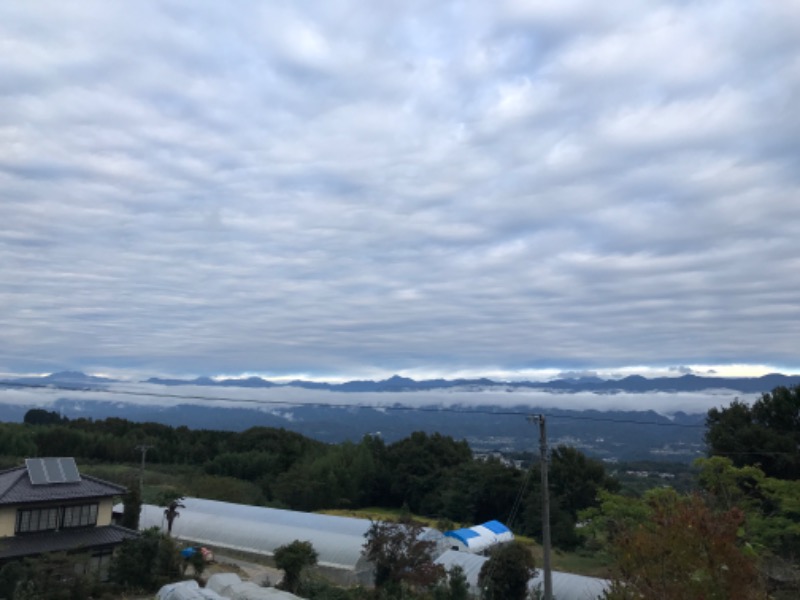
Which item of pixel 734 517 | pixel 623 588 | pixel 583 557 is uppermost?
pixel 734 517

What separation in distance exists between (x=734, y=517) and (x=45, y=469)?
82.7 ft

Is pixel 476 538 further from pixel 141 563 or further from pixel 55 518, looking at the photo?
pixel 55 518

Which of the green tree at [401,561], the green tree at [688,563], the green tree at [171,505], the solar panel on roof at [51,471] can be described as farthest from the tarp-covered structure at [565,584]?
the solar panel on roof at [51,471]

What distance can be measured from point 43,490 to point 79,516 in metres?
1.89

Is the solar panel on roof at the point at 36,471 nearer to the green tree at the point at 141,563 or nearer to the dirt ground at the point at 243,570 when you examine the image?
the green tree at the point at 141,563

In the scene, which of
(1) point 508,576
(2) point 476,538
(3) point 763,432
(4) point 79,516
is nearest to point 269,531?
(4) point 79,516

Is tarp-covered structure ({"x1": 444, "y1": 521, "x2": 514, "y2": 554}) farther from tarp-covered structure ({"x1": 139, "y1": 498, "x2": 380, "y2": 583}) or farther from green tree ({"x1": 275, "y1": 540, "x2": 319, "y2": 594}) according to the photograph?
green tree ({"x1": 275, "y1": 540, "x2": 319, "y2": 594})

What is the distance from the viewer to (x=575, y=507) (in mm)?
44094

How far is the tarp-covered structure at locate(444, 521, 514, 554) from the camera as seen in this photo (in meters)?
31.4

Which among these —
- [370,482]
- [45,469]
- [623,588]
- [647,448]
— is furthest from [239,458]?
[647,448]

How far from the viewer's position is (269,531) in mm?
33969

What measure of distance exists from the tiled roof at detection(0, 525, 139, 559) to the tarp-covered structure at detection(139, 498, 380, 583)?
733cm

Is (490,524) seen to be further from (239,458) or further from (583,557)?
(239,458)

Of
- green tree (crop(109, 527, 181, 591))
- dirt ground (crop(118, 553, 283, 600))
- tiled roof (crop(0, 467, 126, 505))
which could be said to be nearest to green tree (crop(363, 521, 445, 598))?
dirt ground (crop(118, 553, 283, 600))
